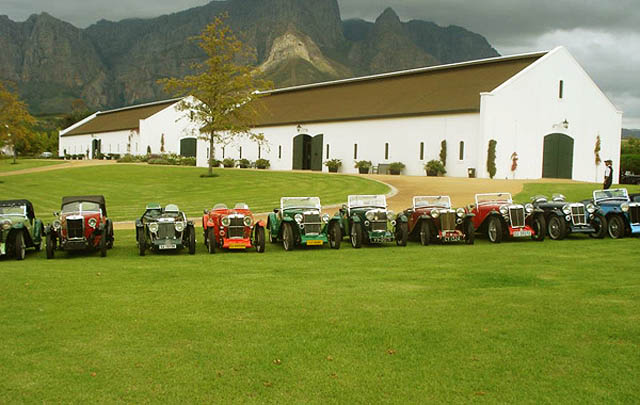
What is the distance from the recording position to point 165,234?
15.2 m

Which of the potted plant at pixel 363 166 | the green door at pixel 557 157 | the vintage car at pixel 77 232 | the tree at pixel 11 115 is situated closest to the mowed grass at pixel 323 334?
the vintage car at pixel 77 232

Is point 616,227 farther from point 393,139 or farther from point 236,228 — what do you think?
point 393,139

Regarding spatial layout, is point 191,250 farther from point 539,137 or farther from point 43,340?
point 539,137

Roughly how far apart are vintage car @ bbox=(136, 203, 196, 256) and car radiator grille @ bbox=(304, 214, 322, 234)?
2840 mm

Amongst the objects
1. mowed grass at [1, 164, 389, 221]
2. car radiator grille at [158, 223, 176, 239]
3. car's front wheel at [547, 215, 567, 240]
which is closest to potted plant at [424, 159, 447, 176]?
mowed grass at [1, 164, 389, 221]

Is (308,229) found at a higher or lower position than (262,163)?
lower

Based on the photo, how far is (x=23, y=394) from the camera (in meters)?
5.59

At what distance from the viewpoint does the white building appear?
41938 millimetres

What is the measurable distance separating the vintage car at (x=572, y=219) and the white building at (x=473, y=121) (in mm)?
23331

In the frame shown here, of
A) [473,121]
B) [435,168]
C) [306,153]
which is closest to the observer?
[473,121]

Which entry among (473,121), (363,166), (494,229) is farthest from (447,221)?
(363,166)

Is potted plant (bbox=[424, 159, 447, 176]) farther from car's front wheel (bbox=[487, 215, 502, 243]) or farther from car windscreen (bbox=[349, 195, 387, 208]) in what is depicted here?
car windscreen (bbox=[349, 195, 387, 208])

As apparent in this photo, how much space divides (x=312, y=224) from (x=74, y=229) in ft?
18.9

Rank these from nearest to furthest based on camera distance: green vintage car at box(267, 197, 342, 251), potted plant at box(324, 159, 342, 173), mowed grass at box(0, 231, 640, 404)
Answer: mowed grass at box(0, 231, 640, 404) → green vintage car at box(267, 197, 342, 251) → potted plant at box(324, 159, 342, 173)
